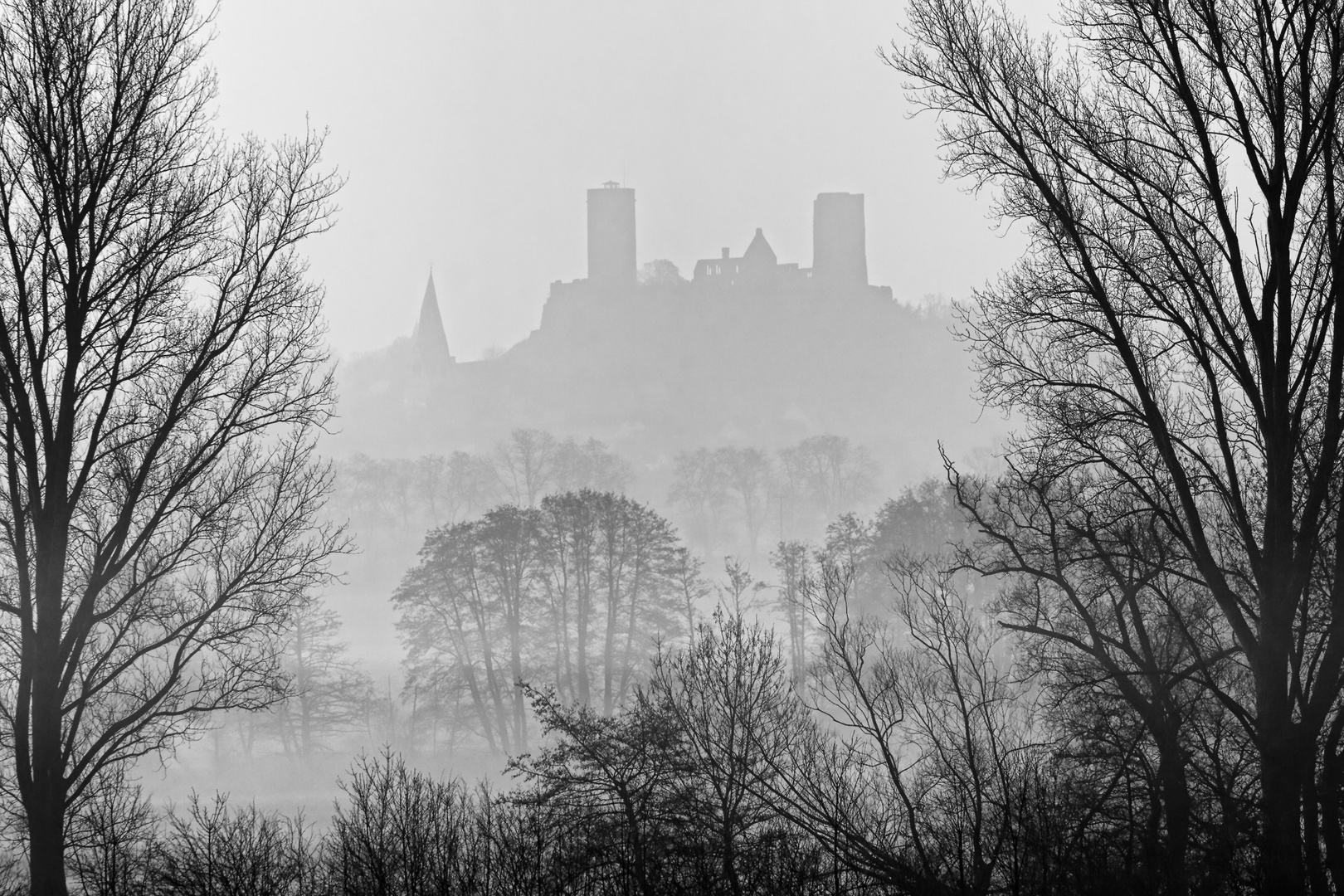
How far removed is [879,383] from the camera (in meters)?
123

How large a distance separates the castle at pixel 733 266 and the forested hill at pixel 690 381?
564mm

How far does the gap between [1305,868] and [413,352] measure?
147 m

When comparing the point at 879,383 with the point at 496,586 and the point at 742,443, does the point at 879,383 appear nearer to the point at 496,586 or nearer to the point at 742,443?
the point at 742,443

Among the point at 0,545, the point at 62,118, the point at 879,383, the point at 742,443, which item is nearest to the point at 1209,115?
the point at 62,118

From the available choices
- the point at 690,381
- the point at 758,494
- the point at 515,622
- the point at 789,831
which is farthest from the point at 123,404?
the point at 690,381

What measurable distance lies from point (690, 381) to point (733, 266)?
63.4 ft

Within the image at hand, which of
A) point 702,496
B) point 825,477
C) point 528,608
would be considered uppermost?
point 825,477

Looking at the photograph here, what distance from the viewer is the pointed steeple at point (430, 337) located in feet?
463

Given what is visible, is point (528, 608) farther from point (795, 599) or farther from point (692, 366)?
point (692, 366)

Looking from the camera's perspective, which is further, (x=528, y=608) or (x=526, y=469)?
(x=526, y=469)

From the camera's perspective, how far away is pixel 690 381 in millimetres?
127875

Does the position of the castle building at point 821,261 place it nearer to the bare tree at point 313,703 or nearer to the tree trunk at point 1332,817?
the bare tree at point 313,703

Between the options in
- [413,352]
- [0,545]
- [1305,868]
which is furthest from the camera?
[413,352]

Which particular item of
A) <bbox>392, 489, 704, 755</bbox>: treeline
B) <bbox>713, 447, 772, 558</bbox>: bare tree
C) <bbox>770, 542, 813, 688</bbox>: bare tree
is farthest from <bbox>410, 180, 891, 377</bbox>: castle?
<bbox>392, 489, 704, 755</bbox>: treeline
